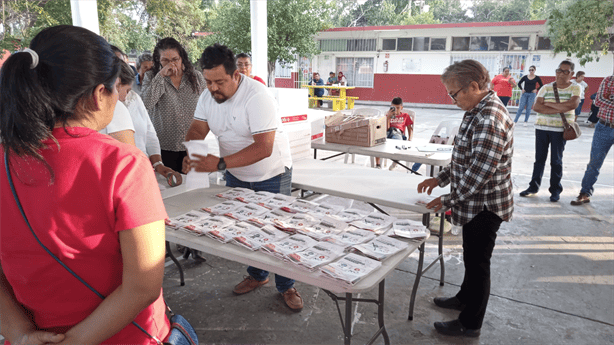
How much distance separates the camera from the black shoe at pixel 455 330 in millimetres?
2561

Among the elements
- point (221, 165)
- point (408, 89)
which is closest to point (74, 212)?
point (221, 165)

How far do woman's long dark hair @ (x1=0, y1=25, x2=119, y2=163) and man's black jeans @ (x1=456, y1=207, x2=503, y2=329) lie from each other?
7.15ft

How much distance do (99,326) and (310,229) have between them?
130cm

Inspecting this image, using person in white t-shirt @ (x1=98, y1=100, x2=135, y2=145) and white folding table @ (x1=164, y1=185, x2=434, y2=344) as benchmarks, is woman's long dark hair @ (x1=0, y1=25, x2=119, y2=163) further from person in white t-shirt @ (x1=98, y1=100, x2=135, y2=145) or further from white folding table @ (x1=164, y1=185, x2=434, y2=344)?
person in white t-shirt @ (x1=98, y1=100, x2=135, y2=145)

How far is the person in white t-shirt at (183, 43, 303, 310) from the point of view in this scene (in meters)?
2.41

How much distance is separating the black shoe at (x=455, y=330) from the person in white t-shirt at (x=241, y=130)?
0.95 m

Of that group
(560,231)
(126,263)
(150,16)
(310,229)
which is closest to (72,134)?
(126,263)

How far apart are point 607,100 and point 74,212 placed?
18.1 ft

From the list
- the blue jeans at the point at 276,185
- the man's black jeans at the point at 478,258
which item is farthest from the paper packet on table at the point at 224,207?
the man's black jeans at the point at 478,258

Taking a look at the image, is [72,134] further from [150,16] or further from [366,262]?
[150,16]

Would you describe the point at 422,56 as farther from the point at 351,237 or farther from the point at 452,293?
the point at 351,237

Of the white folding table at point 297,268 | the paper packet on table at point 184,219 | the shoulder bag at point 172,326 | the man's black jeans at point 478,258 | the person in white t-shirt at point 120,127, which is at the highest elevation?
the person in white t-shirt at point 120,127

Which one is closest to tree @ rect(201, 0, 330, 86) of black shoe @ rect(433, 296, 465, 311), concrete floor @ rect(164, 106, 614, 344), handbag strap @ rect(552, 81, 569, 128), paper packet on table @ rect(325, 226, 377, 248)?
handbag strap @ rect(552, 81, 569, 128)

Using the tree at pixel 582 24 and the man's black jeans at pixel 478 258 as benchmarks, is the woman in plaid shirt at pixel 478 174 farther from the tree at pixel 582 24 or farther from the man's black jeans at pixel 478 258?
the tree at pixel 582 24
